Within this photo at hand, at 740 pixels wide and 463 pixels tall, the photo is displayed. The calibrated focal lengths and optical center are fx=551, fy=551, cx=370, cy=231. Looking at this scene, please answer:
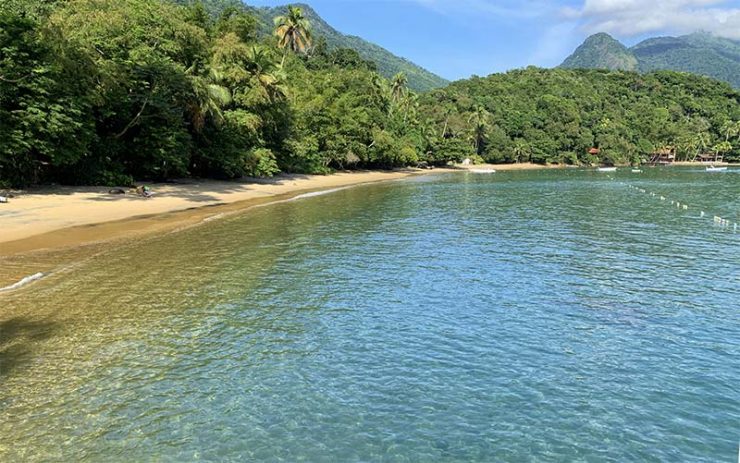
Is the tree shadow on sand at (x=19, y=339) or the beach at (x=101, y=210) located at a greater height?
the beach at (x=101, y=210)

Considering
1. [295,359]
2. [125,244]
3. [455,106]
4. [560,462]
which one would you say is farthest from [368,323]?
[455,106]

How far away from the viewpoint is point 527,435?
7.46 meters

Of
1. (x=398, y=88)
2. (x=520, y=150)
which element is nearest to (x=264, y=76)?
(x=398, y=88)

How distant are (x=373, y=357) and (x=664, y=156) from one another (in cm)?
16979

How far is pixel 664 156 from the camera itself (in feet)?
513

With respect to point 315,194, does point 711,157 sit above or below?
below

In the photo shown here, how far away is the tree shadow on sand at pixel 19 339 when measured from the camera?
9.70 meters

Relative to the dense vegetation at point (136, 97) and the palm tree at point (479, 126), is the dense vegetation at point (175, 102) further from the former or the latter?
the palm tree at point (479, 126)

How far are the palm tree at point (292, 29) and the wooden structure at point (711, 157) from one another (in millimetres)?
127682

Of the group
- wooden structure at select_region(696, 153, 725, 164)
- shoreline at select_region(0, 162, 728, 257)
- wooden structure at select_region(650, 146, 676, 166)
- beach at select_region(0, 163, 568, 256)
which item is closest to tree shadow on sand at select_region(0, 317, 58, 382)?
shoreline at select_region(0, 162, 728, 257)

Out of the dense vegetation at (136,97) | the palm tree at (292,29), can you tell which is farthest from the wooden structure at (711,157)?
the dense vegetation at (136,97)

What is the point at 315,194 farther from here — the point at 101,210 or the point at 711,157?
the point at 711,157

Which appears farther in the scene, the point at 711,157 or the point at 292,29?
the point at 711,157

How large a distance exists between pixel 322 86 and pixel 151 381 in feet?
235
